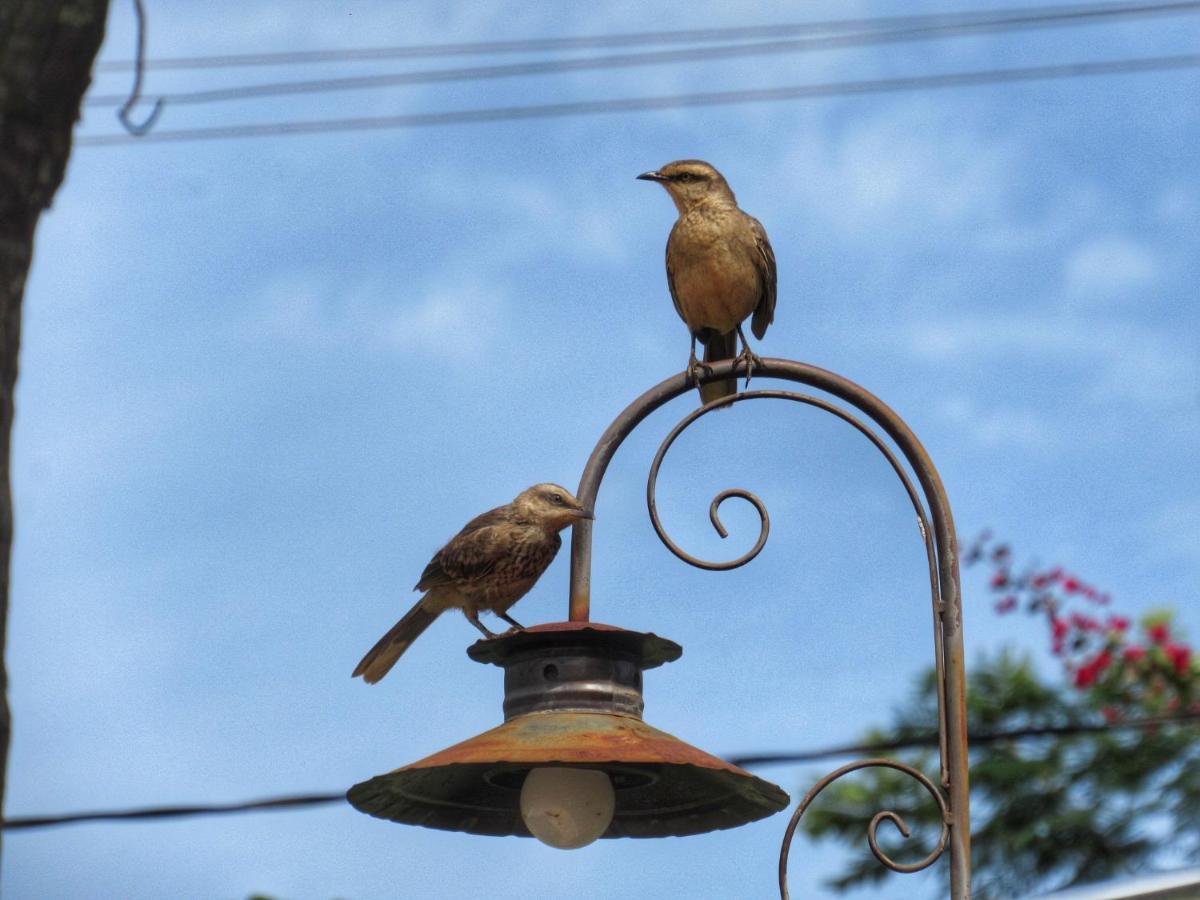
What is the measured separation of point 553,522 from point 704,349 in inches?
66.8

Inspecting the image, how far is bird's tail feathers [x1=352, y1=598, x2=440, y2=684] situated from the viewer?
20.1ft

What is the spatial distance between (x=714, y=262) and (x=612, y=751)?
3.55 meters

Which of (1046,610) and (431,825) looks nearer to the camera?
(431,825)

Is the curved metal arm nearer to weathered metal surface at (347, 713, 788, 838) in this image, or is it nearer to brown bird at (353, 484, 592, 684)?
weathered metal surface at (347, 713, 788, 838)

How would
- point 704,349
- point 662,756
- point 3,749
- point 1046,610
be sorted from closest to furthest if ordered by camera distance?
point 3,749
point 662,756
point 704,349
point 1046,610

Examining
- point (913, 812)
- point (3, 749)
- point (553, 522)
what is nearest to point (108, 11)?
point (3, 749)

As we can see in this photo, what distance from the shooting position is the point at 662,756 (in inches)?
160

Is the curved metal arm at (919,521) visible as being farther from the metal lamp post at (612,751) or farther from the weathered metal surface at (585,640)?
the weathered metal surface at (585,640)

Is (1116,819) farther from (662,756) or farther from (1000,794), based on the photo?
(662,756)

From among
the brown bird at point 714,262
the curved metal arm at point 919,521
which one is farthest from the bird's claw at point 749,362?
the brown bird at point 714,262

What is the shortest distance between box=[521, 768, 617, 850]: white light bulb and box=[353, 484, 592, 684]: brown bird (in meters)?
1.64

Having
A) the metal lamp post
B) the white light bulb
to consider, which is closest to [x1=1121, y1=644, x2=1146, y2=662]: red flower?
the metal lamp post

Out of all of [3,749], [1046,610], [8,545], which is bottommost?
[3,749]

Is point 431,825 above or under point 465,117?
under
